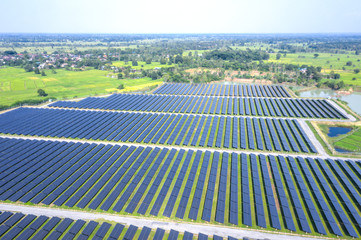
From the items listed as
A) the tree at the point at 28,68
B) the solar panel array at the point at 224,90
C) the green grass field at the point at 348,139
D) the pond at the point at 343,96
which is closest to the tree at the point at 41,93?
the solar panel array at the point at 224,90

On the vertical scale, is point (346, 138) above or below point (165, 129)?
below

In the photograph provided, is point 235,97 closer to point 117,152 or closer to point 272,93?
point 272,93

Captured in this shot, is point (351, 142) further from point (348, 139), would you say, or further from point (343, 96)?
point (343, 96)

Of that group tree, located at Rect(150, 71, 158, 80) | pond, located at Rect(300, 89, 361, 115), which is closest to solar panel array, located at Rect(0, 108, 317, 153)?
pond, located at Rect(300, 89, 361, 115)

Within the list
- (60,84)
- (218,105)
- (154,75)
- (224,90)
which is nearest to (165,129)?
(218,105)

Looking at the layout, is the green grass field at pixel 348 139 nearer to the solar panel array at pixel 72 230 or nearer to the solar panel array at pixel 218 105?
the solar panel array at pixel 218 105

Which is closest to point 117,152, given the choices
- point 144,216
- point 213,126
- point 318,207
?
point 144,216

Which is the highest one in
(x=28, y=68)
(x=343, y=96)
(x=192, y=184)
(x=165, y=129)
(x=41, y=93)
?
(x=28, y=68)

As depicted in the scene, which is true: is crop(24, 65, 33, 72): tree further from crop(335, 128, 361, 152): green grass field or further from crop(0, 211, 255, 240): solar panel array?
crop(335, 128, 361, 152): green grass field
